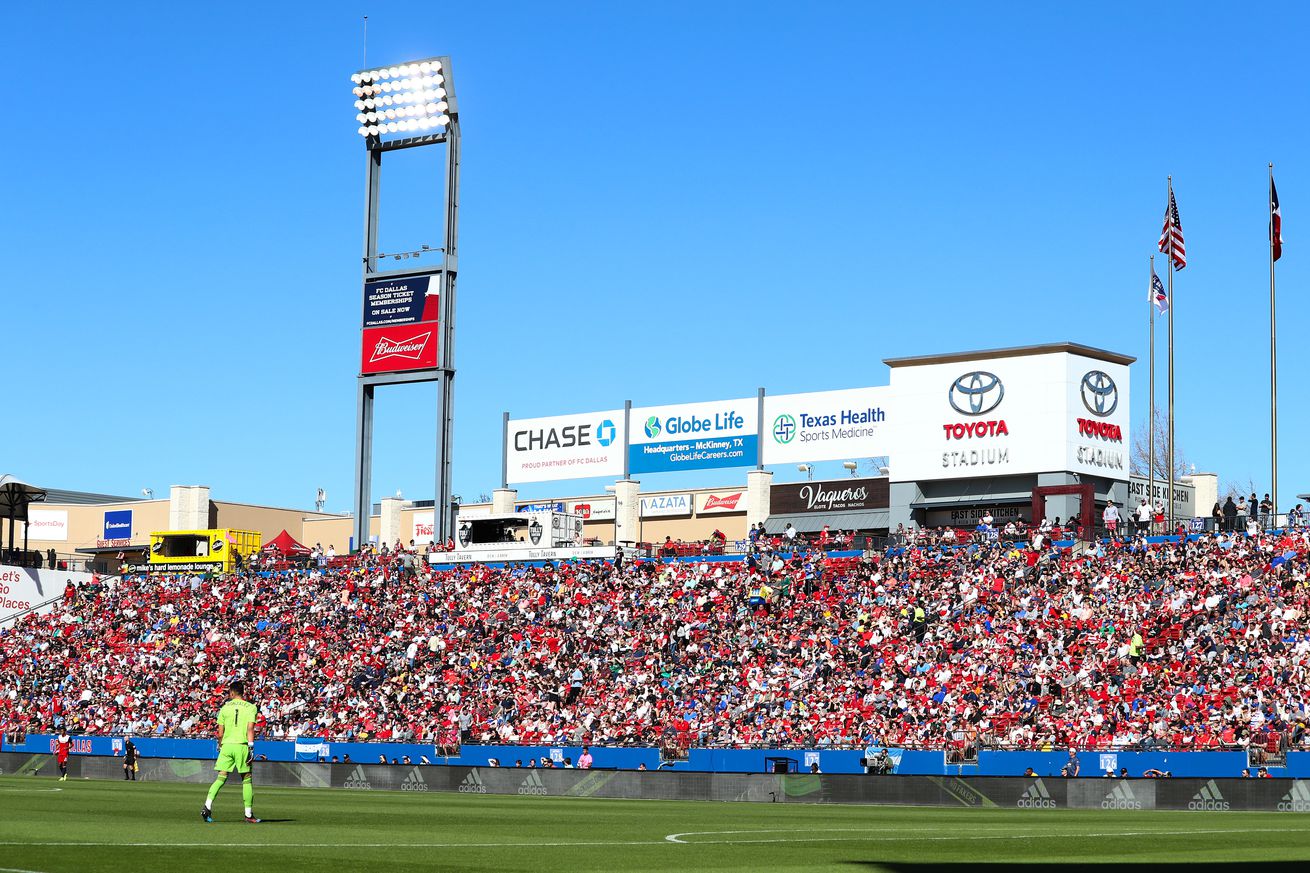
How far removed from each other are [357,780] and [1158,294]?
2928 centimetres

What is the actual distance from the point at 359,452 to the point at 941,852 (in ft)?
166

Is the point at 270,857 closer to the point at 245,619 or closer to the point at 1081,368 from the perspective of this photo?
the point at 245,619

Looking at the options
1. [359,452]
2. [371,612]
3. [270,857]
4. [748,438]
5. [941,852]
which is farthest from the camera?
[748,438]

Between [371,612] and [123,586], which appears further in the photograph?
[123,586]

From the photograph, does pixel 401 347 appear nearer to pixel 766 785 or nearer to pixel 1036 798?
pixel 766 785

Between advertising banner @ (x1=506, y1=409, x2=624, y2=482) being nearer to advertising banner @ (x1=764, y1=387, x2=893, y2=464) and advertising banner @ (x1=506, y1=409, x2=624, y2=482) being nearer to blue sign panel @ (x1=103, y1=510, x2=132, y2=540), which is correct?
advertising banner @ (x1=764, y1=387, x2=893, y2=464)

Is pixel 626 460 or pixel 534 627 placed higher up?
pixel 626 460

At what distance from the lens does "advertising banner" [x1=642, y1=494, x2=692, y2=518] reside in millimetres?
81562

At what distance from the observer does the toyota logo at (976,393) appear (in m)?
62.5

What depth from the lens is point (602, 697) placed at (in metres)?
48.7

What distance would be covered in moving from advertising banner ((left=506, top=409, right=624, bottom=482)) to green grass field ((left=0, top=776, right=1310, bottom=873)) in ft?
163

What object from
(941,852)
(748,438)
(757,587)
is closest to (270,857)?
(941,852)

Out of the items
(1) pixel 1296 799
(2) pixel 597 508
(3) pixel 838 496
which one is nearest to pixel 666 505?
(2) pixel 597 508

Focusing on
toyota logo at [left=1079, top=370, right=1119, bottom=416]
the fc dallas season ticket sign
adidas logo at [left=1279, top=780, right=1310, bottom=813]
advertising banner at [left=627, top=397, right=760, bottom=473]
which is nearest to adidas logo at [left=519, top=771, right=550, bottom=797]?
Answer: adidas logo at [left=1279, top=780, right=1310, bottom=813]
